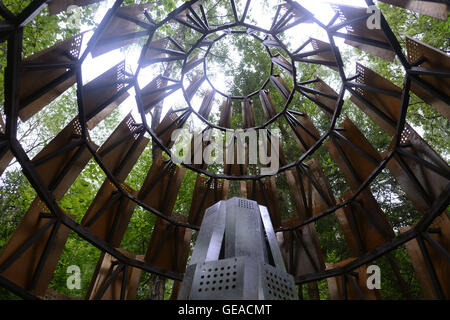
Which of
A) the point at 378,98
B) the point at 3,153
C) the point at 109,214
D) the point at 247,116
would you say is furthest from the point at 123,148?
the point at 378,98

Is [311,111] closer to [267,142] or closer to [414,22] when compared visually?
[267,142]

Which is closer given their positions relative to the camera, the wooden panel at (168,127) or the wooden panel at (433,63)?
the wooden panel at (433,63)

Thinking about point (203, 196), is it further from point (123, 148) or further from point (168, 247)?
point (123, 148)

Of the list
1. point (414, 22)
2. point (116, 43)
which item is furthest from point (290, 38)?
point (116, 43)

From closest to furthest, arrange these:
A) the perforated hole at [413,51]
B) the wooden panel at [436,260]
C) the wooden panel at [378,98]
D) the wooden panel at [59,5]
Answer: the wooden panel at [59,5] < the perforated hole at [413,51] < the wooden panel at [436,260] < the wooden panel at [378,98]

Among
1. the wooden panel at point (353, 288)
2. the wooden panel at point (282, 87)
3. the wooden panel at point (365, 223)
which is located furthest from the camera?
the wooden panel at point (282, 87)

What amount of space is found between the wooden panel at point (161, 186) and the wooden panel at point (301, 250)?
628cm

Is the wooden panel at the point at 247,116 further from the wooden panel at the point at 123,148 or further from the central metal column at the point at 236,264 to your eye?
the central metal column at the point at 236,264

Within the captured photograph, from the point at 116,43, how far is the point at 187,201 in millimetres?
12752

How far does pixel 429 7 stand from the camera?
25.3 ft

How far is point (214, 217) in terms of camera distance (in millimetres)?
5762

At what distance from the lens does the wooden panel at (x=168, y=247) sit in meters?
14.8

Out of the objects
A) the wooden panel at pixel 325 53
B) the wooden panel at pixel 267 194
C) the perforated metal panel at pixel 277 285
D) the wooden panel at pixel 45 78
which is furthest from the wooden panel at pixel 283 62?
the perforated metal panel at pixel 277 285

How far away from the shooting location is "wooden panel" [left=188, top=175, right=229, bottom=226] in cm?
1605
